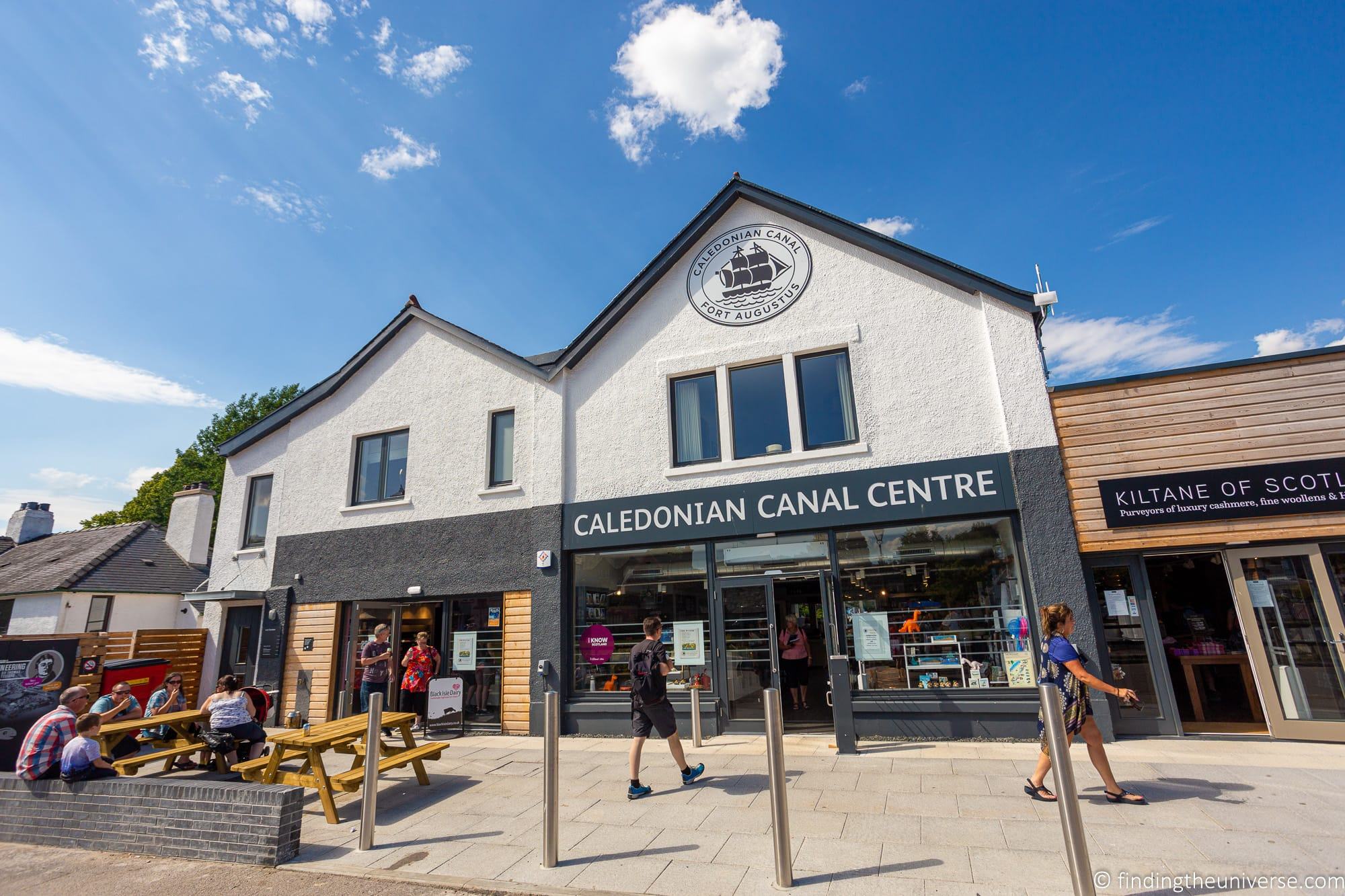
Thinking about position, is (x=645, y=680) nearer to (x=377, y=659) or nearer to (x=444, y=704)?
(x=377, y=659)

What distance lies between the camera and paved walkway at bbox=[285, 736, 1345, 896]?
4.50m

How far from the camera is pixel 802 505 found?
9.48 m

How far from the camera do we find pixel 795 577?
9453 mm

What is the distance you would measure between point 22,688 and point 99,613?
1027cm

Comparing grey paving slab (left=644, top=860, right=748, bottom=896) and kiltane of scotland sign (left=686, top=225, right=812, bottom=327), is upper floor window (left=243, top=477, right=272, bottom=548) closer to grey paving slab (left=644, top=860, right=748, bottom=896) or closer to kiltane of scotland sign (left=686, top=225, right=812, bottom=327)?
kiltane of scotland sign (left=686, top=225, right=812, bottom=327)

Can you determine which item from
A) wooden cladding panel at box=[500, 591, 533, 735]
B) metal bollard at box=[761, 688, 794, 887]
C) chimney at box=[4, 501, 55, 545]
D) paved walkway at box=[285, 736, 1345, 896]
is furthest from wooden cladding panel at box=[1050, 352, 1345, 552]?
chimney at box=[4, 501, 55, 545]

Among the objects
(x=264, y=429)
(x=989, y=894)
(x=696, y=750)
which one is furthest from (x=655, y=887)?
(x=264, y=429)

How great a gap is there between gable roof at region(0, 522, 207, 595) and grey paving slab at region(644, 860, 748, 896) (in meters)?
17.5

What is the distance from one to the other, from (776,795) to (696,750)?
4.39m

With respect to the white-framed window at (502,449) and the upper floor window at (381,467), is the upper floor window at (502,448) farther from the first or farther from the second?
the upper floor window at (381,467)

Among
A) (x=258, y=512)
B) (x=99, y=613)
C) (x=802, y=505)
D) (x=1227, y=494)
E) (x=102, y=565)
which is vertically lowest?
(x=99, y=613)

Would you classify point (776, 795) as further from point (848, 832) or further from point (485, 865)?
point (485, 865)

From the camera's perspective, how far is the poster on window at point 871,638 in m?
8.88

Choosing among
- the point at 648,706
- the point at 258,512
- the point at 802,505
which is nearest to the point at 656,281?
the point at 802,505
